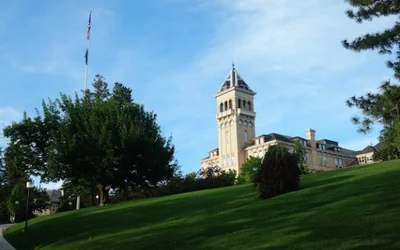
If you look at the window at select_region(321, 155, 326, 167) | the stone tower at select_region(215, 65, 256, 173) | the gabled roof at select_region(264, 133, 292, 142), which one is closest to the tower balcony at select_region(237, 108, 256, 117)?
the stone tower at select_region(215, 65, 256, 173)

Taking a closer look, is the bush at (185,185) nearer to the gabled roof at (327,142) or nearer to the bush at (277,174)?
the bush at (277,174)

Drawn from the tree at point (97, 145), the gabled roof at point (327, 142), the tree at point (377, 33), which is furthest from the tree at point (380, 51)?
the gabled roof at point (327, 142)

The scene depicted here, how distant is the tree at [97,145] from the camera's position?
1511 inches

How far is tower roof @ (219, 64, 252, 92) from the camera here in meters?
136

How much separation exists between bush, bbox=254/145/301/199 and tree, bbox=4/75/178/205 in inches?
720

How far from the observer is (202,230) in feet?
52.3

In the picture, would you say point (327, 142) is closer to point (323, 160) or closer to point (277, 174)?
point (323, 160)

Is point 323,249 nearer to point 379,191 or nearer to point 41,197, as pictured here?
point 379,191

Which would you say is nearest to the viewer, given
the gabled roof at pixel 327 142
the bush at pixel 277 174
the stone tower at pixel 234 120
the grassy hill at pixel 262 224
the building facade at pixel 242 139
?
the grassy hill at pixel 262 224

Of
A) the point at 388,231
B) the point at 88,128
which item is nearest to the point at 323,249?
the point at 388,231

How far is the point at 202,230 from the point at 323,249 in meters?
6.16

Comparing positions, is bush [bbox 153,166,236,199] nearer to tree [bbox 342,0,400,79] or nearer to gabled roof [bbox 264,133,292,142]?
tree [bbox 342,0,400,79]

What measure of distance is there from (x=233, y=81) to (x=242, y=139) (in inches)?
773

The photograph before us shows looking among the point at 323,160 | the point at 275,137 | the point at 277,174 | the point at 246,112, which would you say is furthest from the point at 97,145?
the point at 323,160
